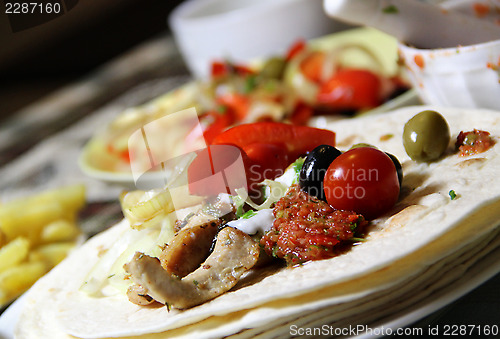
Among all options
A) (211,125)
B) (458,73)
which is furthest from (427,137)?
(211,125)

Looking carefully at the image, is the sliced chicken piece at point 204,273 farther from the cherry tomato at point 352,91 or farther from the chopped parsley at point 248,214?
the cherry tomato at point 352,91

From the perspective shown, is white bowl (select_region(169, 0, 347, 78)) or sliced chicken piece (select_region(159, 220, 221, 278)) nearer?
sliced chicken piece (select_region(159, 220, 221, 278))

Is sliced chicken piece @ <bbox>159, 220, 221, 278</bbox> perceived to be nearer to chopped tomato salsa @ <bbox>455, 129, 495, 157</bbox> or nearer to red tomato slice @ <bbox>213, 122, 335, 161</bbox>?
red tomato slice @ <bbox>213, 122, 335, 161</bbox>

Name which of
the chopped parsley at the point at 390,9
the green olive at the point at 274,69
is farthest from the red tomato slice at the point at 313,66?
the chopped parsley at the point at 390,9

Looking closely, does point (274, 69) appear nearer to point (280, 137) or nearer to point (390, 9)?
point (390, 9)

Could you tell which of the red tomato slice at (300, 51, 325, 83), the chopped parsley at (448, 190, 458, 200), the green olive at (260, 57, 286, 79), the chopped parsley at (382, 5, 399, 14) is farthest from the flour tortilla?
the green olive at (260, 57, 286, 79)

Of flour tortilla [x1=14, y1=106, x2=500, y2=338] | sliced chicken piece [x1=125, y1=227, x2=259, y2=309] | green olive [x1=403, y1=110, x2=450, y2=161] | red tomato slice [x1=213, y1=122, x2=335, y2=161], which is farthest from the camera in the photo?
red tomato slice [x1=213, y1=122, x2=335, y2=161]

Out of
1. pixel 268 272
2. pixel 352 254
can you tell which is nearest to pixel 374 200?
pixel 352 254
